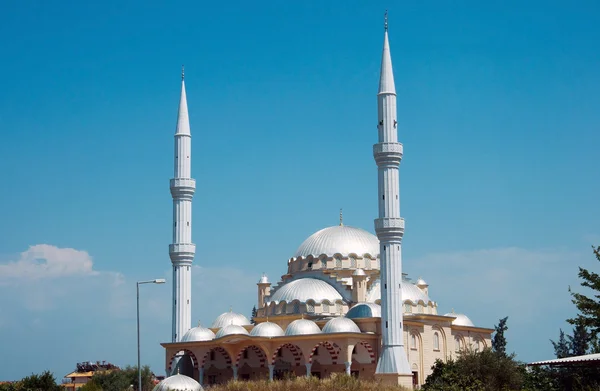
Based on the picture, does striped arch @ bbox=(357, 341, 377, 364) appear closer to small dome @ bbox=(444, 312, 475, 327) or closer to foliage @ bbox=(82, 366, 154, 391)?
small dome @ bbox=(444, 312, 475, 327)

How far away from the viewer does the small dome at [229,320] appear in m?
52.0

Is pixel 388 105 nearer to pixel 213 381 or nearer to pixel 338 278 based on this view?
pixel 338 278

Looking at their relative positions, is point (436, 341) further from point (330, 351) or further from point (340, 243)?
point (340, 243)

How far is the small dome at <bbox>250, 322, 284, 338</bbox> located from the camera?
46478mm

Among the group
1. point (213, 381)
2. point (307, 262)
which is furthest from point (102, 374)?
point (307, 262)

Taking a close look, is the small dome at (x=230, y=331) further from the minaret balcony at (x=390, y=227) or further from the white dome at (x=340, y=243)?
the minaret balcony at (x=390, y=227)

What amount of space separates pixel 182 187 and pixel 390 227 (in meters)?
12.5

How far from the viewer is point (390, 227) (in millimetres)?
44562

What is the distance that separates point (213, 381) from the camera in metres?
49.8

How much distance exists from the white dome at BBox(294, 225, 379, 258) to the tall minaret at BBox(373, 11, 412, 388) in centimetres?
804

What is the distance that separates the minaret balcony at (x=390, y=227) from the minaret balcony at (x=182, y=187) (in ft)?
38.4

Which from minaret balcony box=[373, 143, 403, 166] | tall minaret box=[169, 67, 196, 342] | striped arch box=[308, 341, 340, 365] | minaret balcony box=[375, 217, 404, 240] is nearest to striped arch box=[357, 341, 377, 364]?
striped arch box=[308, 341, 340, 365]

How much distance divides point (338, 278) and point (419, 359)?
21.8 ft

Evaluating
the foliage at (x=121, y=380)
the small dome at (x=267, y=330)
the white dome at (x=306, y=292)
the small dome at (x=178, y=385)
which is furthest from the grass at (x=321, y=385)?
the foliage at (x=121, y=380)
